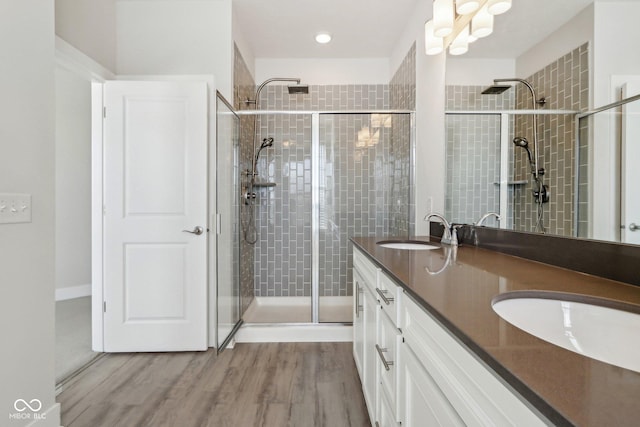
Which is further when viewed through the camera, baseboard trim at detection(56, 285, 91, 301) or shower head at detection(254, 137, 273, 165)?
baseboard trim at detection(56, 285, 91, 301)

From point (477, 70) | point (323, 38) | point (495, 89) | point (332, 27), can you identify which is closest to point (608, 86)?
point (495, 89)

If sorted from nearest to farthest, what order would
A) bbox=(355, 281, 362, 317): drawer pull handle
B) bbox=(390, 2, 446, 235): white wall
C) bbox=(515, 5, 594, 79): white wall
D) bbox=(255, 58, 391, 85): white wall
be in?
bbox=(515, 5, 594, 79): white wall → bbox=(355, 281, 362, 317): drawer pull handle → bbox=(390, 2, 446, 235): white wall → bbox=(255, 58, 391, 85): white wall

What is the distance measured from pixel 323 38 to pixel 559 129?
2.68 metres

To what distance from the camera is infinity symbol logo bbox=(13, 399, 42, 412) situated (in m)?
1.37

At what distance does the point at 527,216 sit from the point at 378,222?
1899 millimetres

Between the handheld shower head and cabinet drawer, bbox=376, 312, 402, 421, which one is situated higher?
the handheld shower head

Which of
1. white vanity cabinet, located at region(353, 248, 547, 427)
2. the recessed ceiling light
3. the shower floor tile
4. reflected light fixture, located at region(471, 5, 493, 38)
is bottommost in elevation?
the shower floor tile

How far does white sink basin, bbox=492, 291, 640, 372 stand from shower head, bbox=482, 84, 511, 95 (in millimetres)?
1063

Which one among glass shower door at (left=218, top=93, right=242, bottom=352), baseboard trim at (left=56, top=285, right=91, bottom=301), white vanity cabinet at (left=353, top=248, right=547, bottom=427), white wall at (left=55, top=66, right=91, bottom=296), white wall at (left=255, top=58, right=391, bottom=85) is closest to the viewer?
white vanity cabinet at (left=353, top=248, right=547, bottom=427)

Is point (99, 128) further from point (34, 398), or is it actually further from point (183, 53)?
point (34, 398)

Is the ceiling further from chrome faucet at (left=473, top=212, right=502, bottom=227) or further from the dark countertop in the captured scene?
the dark countertop

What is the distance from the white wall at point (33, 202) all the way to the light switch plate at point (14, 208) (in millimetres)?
24

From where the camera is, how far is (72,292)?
4.02 m

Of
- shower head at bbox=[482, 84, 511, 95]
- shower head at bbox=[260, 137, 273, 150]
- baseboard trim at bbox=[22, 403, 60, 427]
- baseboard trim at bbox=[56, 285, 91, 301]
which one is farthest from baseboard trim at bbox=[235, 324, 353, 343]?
baseboard trim at bbox=[56, 285, 91, 301]
